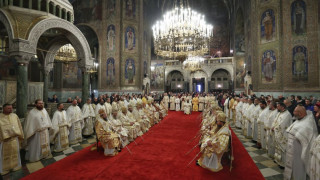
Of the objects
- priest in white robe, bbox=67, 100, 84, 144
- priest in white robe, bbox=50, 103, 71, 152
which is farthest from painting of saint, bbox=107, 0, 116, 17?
priest in white robe, bbox=50, 103, 71, 152

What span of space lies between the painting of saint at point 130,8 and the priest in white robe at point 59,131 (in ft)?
51.5

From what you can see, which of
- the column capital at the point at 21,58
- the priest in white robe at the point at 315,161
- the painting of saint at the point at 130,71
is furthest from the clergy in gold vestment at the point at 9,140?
the painting of saint at the point at 130,71

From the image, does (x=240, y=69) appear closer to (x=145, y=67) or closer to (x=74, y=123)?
(x=145, y=67)

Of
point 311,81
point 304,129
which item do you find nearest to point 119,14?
point 311,81

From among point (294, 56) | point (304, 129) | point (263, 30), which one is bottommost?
point (304, 129)

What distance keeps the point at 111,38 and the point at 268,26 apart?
579 inches

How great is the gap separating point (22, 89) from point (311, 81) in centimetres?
1570

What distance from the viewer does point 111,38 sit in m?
18.8

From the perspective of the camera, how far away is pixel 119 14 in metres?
18.5

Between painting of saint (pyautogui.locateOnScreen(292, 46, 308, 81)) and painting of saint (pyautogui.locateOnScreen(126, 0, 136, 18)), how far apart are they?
15266mm

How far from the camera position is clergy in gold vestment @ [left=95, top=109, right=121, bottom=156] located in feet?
18.2

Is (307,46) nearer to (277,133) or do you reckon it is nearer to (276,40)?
(276,40)

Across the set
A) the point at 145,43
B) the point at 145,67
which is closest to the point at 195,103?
the point at 145,67

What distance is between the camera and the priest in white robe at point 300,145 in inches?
134
